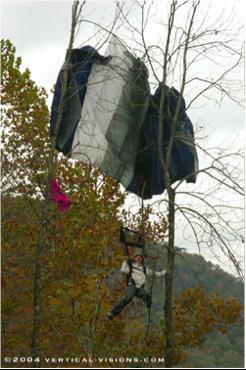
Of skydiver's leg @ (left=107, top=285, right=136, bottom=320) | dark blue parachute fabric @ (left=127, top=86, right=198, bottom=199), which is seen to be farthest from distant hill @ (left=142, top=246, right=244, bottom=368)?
dark blue parachute fabric @ (left=127, top=86, right=198, bottom=199)

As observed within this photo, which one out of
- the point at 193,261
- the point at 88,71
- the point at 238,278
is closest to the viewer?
the point at 238,278

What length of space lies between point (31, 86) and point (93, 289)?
18.2 ft

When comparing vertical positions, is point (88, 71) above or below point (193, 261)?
above

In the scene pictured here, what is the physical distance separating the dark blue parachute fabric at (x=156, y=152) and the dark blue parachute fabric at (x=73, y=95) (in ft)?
4.44

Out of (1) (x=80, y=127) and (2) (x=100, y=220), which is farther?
(2) (x=100, y=220)

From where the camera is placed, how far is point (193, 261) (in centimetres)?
1306

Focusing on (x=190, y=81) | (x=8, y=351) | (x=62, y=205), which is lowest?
(x=8, y=351)

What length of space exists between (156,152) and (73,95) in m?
1.96

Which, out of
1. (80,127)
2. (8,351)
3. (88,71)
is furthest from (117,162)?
(8,351)

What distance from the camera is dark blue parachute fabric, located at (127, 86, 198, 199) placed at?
11.5m

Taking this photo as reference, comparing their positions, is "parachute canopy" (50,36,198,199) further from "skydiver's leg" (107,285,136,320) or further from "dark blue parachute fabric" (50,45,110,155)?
"skydiver's leg" (107,285,136,320)

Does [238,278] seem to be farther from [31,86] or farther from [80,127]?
[31,86]

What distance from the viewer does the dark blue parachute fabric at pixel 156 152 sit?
37.8ft

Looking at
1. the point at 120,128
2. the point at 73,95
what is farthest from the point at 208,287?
the point at 73,95
